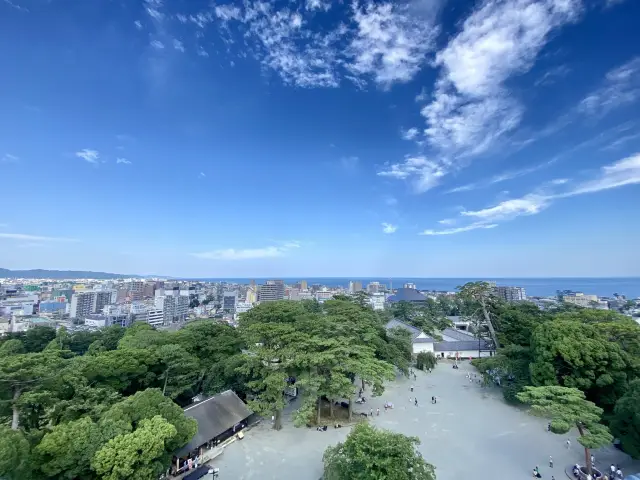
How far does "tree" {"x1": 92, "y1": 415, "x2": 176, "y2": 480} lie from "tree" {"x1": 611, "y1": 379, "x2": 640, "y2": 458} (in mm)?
18222

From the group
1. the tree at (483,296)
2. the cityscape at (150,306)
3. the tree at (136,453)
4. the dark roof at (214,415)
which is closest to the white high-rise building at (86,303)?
the cityscape at (150,306)

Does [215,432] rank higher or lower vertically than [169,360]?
lower

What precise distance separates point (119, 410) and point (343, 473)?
8723mm

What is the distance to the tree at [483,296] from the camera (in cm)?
2832

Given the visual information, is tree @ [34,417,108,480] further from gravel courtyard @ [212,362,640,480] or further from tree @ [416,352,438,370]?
tree @ [416,352,438,370]

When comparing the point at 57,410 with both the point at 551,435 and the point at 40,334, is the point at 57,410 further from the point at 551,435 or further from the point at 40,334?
the point at 40,334

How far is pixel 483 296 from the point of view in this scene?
28.9 meters

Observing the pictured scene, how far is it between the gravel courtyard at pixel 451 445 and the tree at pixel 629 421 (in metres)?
1.23

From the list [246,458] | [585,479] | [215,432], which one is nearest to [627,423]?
[585,479]

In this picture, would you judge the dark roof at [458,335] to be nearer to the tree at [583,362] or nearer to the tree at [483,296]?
the tree at [483,296]

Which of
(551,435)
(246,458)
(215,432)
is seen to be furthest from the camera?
(551,435)

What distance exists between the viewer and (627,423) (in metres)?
Result: 13.2

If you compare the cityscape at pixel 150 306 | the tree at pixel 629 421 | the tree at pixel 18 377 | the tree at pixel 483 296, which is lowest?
the cityscape at pixel 150 306

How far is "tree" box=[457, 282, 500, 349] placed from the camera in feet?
92.9
